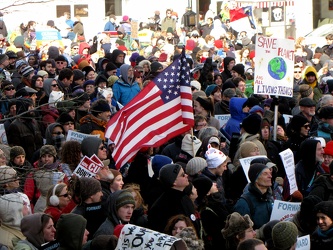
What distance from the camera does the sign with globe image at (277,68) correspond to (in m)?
16.5

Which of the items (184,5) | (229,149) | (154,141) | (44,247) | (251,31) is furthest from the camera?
(184,5)

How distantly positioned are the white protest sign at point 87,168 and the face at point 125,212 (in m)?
1.28

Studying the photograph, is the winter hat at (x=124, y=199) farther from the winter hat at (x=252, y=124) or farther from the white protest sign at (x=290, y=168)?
the winter hat at (x=252, y=124)

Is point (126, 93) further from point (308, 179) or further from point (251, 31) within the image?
point (251, 31)

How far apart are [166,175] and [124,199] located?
700 millimetres

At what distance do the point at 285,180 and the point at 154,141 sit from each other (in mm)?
1521

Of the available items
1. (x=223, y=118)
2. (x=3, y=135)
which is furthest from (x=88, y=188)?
(x=223, y=118)

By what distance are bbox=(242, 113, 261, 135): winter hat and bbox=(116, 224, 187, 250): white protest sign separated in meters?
5.58

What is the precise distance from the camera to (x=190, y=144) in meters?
13.5

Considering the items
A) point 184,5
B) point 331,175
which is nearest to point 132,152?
point 331,175

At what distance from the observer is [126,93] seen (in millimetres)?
18500

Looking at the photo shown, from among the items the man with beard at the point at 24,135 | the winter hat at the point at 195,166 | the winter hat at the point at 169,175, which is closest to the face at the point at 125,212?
the winter hat at the point at 169,175

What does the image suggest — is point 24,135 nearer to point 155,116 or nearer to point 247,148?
point 155,116

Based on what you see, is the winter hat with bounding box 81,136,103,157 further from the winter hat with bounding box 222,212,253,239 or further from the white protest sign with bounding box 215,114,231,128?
the white protest sign with bounding box 215,114,231,128
